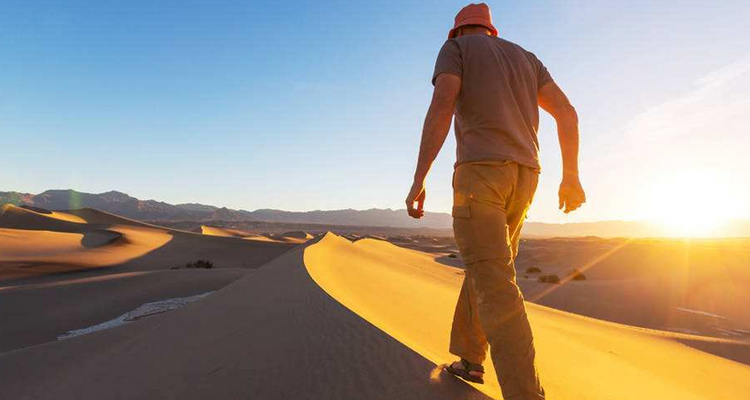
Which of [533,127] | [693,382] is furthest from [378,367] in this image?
[693,382]

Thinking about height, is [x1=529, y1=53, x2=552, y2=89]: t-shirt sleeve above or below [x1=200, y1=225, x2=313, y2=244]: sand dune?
above

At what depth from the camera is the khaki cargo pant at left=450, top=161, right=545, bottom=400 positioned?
1.60 meters

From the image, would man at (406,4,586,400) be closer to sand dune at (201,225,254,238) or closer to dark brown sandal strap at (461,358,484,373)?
dark brown sandal strap at (461,358,484,373)

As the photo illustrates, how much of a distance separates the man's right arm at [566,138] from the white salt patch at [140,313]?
243 inches

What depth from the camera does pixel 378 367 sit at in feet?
6.43

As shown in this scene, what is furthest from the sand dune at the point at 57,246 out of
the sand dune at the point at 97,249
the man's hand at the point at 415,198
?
the man's hand at the point at 415,198

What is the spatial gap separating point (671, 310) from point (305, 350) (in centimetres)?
1154

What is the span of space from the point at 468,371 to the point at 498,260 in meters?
0.60

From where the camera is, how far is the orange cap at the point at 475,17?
2150 millimetres

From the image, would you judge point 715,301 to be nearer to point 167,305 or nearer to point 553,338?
point 553,338

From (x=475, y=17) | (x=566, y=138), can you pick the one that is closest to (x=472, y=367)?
(x=566, y=138)

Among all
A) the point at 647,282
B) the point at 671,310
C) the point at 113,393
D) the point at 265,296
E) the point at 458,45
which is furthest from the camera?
the point at 647,282

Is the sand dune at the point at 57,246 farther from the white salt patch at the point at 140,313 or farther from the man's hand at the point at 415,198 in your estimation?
the man's hand at the point at 415,198

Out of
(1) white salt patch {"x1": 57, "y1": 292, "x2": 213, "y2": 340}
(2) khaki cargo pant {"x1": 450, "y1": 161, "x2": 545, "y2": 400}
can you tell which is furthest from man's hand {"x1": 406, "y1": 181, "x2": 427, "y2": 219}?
(1) white salt patch {"x1": 57, "y1": 292, "x2": 213, "y2": 340}
